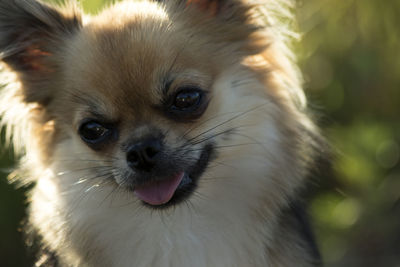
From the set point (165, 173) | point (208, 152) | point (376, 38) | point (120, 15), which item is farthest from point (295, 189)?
point (376, 38)

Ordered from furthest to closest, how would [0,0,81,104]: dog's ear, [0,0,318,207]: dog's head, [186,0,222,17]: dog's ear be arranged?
[186,0,222,17]: dog's ear → [0,0,81,104]: dog's ear → [0,0,318,207]: dog's head

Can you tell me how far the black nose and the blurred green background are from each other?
2656 millimetres

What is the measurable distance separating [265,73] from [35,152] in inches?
62.0

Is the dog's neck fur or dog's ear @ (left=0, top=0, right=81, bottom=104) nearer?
the dog's neck fur

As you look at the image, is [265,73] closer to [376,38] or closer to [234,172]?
[234,172]

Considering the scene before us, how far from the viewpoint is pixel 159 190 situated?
10.6ft

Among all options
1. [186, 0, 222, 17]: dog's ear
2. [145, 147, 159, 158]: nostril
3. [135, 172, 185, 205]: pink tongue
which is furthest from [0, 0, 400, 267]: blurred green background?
[145, 147, 159, 158]: nostril

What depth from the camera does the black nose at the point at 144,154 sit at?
304 cm

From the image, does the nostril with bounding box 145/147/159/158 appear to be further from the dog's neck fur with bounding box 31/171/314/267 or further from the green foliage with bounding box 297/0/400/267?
the green foliage with bounding box 297/0/400/267

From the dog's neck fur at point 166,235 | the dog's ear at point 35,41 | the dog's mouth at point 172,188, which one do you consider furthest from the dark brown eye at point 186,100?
the dog's ear at point 35,41

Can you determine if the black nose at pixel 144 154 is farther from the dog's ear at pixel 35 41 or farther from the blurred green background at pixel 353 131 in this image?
the blurred green background at pixel 353 131

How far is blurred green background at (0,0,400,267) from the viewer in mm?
5402

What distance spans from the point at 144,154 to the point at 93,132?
1.33ft

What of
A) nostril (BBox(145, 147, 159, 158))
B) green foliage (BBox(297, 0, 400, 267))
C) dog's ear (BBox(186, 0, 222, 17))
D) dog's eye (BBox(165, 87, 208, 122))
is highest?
dog's ear (BBox(186, 0, 222, 17))
